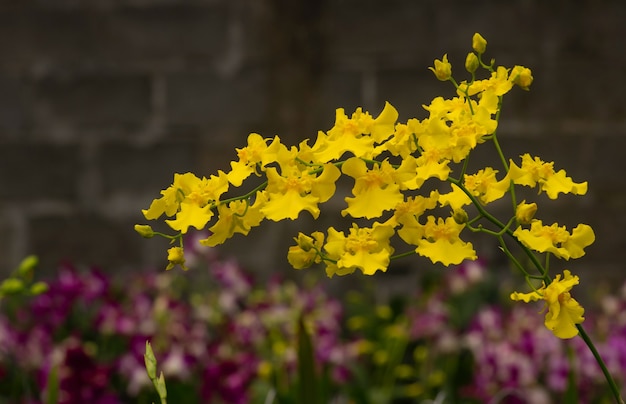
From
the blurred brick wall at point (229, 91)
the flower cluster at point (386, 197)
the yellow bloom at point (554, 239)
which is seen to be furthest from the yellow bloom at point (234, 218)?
the blurred brick wall at point (229, 91)

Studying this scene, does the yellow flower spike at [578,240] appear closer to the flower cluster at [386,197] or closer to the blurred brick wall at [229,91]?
the flower cluster at [386,197]

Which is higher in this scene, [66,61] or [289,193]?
[289,193]

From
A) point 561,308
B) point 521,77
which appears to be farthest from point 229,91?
point 561,308

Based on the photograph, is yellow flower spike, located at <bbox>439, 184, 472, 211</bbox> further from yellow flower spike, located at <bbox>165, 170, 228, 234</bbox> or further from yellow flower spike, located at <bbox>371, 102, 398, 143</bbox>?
yellow flower spike, located at <bbox>165, 170, 228, 234</bbox>

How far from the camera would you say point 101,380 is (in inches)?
65.4

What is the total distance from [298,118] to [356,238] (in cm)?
196

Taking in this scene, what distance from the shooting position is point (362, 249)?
0.75 m

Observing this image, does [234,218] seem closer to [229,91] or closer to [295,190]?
[295,190]

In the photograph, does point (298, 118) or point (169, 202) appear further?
point (298, 118)

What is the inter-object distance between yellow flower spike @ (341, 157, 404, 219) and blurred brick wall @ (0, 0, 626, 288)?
1923 mm

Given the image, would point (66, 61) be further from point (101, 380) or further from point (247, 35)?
point (101, 380)

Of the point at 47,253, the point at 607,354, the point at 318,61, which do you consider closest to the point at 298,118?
the point at 318,61

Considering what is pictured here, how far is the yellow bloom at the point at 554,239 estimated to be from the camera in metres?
0.76

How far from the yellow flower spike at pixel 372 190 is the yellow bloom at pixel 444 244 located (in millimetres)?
38
